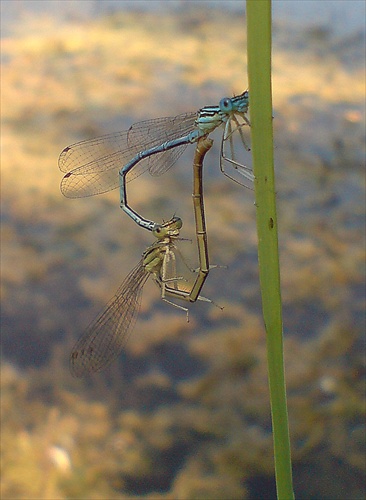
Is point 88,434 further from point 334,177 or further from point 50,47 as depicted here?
point 50,47

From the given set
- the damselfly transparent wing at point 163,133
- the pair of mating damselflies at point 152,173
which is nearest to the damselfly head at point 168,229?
the pair of mating damselflies at point 152,173

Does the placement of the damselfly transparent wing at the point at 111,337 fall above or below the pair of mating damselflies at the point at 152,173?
below

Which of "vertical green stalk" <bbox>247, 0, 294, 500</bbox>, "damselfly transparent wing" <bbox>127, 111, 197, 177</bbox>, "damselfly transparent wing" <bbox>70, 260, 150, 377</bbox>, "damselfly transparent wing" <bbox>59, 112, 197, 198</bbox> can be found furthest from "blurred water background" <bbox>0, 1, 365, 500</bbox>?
"vertical green stalk" <bbox>247, 0, 294, 500</bbox>

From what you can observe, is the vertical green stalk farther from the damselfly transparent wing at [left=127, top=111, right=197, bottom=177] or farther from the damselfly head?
the damselfly transparent wing at [left=127, top=111, right=197, bottom=177]

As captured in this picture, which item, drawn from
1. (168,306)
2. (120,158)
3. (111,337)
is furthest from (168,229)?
(168,306)

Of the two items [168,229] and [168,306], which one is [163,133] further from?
[168,306]

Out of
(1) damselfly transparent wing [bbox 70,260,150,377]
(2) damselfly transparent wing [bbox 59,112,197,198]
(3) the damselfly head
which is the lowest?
(1) damselfly transparent wing [bbox 70,260,150,377]

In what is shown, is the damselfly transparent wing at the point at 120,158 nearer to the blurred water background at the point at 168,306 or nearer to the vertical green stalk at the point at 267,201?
the blurred water background at the point at 168,306
